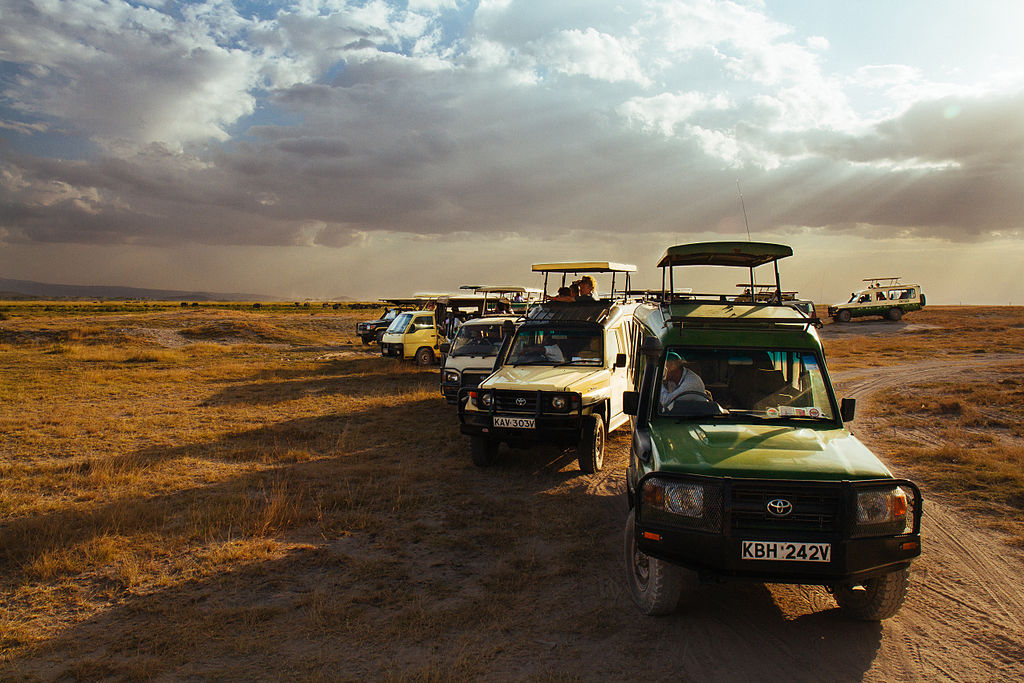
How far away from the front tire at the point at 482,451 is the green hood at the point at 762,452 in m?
4.20

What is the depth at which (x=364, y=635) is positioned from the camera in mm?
4469

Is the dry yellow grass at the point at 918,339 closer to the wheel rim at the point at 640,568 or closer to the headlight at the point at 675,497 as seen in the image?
the wheel rim at the point at 640,568

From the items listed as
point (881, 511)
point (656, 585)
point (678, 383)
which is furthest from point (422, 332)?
point (881, 511)

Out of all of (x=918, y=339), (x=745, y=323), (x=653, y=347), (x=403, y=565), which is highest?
(x=745, y=323)

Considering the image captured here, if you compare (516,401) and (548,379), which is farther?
(548,379)

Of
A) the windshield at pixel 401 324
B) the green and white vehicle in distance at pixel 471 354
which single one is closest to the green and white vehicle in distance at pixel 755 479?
the green and white vehicle in distance at pixel 471 354

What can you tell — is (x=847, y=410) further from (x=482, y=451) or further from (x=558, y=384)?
(x=482, y=451)

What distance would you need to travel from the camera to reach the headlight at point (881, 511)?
400cm

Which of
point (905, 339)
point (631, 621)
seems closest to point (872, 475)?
point (631, 621)

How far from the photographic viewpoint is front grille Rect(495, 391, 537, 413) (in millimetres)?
8297

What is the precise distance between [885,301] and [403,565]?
4169cm

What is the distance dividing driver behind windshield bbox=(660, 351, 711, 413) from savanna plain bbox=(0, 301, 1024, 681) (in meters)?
1.53

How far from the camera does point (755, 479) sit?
4.03 metres

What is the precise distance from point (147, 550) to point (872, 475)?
19.8 ft
